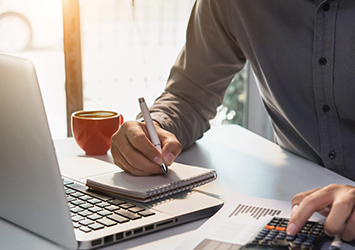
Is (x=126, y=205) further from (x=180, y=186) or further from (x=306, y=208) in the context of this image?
(x=306, y=208)

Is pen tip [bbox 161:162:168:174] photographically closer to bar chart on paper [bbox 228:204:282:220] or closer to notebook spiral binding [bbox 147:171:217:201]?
notebook spiral binding [bbox 147:171:217:201]

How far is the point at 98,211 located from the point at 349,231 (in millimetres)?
333

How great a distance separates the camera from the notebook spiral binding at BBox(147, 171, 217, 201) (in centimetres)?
62

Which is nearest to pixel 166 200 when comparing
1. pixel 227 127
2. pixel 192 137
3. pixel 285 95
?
pixel 192 137

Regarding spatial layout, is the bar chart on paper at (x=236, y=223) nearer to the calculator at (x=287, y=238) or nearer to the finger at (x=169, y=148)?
the calculator at (x=287, y=238)

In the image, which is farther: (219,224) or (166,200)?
(166,200)

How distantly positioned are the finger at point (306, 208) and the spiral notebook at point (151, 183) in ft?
0.68

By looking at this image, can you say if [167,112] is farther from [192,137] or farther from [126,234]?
[126,234]

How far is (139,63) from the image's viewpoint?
200cm

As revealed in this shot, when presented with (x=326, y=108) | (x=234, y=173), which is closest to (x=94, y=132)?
(x=234, y=173)

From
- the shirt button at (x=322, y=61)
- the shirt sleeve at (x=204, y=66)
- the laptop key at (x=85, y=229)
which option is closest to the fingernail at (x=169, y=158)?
the laptop key at (x=85, y=229)

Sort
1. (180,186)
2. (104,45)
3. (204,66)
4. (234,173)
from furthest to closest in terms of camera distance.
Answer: (104,45) < (204,66) < (234,173) < (180,186)

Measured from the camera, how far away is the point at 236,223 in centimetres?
52

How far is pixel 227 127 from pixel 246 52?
25cm
